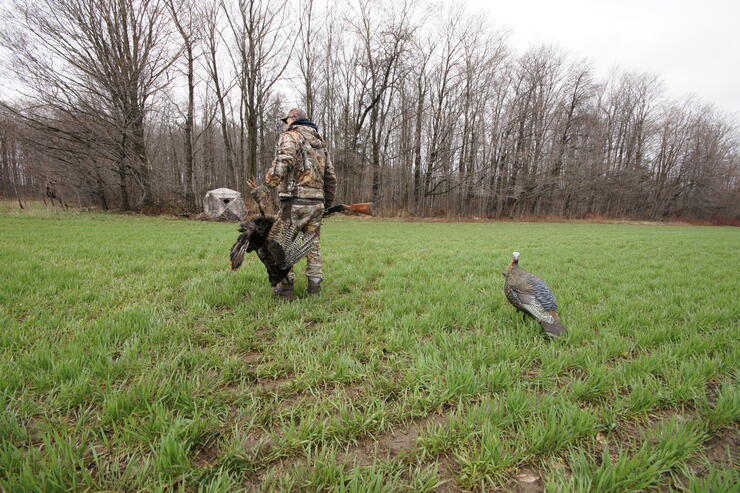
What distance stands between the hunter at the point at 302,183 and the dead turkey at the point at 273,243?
0.58ft

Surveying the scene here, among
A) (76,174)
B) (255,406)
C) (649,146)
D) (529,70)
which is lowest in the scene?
(255,406)

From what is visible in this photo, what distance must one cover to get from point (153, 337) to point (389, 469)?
89.0 inches

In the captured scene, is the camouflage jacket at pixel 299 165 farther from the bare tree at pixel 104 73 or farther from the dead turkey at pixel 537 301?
the bare tree at pixel 104 73

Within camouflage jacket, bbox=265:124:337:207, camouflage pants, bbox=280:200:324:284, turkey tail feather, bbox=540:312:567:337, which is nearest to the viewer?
turkey tail feather, bbox=540:312:567:337

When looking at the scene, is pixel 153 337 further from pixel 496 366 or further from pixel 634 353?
pixel 634 353

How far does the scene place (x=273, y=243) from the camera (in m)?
3.18

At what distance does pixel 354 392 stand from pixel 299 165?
2708mm

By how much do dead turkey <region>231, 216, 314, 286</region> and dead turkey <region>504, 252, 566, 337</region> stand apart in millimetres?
2503

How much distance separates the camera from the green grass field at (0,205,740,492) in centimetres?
128

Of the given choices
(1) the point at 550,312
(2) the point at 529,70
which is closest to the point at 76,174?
(1) the point at 550,312

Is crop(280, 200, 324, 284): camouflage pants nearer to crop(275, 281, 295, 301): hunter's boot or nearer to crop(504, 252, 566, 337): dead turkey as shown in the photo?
crop(275, 281, 295, 301): hunter's boot

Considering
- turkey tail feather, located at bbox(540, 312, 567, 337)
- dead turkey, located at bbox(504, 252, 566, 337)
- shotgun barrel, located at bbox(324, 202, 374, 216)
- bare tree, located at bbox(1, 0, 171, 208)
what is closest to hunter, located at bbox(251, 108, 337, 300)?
shotgun barrel, located at bbox(324, 202, 374, 216)

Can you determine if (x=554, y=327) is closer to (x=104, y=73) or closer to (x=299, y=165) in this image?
(x=299, y=165)

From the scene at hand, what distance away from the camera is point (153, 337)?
2.38 meters
